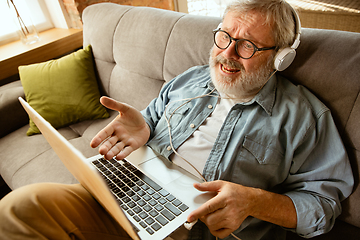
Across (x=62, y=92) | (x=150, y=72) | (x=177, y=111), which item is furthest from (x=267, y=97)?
(x=62, y=92)

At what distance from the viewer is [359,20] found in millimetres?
2154

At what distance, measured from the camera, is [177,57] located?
1.38 metres

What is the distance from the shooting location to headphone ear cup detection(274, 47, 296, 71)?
93cm

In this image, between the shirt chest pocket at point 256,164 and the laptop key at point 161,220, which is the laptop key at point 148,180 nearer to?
the laptop key at point 161,220

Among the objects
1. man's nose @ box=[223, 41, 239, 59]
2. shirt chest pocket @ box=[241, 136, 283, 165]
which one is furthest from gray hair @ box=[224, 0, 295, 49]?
shirt chest pocket @ box=[241, 136, 283, 165]

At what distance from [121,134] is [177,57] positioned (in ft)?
1.87

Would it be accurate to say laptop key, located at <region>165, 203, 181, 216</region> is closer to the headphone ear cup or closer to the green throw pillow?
the headphone ear cup

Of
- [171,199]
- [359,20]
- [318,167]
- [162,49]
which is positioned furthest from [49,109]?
[359,20]

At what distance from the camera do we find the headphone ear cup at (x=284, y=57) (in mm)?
926

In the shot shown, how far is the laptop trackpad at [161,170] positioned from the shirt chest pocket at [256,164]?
23cm

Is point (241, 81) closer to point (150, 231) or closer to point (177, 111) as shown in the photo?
point (177, 111)

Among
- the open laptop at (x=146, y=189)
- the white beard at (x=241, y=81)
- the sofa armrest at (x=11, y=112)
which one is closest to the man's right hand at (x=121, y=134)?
the open laptop at (x=146, y=189)

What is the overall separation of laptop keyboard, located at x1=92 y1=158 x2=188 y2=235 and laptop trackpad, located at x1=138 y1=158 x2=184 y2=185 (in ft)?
0.12

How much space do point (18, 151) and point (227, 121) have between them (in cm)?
128
